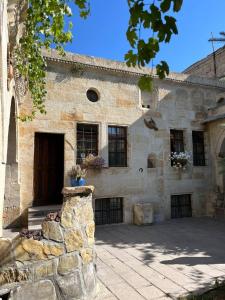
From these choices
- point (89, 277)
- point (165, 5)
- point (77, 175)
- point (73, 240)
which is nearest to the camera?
point (165, 5)

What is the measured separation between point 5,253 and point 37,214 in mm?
4294

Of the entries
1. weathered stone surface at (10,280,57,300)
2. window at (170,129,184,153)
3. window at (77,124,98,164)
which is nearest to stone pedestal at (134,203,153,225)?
window at (77,124,98,164)

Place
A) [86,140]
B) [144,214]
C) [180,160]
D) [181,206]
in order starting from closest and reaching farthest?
[144,214] → [86,140] → [180,160] → [181,206]

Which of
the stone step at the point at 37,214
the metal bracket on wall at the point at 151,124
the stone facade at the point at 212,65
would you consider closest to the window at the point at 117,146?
the metal bracket on wall at the point at 151,124

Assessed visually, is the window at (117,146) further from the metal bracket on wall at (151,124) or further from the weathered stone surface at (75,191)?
the weathered stone surface at (75,191)

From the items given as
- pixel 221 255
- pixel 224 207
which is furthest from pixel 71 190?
pixel 224 207

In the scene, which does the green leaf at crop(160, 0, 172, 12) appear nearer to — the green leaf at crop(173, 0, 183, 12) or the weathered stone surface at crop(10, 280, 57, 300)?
the green leaf at crop(173, 0, 183, 12)

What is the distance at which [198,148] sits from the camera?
10391mm

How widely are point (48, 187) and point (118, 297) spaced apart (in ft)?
16.4

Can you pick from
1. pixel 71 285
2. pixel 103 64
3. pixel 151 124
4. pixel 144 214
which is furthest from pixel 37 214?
pixel 103 64

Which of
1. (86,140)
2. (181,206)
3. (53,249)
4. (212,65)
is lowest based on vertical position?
(181,206)

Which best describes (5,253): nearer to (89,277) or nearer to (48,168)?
(89,277)

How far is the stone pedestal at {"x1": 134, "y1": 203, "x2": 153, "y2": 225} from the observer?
27.5 feet

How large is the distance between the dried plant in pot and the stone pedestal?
6.49 ft
